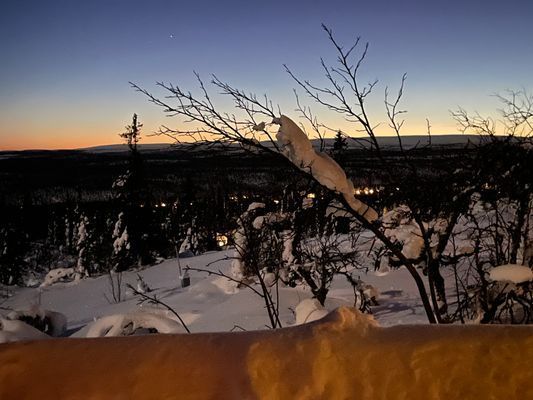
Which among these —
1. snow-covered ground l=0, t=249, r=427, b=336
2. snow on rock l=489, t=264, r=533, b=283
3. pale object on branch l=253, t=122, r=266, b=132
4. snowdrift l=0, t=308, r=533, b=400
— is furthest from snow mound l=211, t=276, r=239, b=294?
snowdrift l=0, t=308, r=533, b=400

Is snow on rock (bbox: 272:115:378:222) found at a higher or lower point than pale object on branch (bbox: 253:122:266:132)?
lower

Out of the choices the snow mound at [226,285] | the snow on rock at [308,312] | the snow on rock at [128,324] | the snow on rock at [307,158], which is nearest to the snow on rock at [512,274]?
the snow on rock at [307,158]

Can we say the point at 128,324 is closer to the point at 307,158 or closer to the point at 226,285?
the point at 307,158

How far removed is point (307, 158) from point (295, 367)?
291 cm

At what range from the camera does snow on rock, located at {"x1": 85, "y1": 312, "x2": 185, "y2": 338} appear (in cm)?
471

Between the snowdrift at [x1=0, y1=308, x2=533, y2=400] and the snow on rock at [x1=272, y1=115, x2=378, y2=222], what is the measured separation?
274cm

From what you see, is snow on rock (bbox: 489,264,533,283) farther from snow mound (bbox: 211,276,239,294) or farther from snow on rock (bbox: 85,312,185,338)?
snow mound (bbox: 211,276,239,294)

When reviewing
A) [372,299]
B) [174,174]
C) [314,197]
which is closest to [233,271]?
[372,299]

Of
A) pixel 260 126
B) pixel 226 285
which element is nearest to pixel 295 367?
pixel 260 126

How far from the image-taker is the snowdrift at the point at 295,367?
138 cm

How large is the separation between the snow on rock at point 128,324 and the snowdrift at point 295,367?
130 inches

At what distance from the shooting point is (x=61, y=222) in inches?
2884

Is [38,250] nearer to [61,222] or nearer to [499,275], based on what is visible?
[61,222]

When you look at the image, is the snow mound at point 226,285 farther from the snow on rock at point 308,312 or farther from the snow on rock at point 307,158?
the snow on rock at point 307,158
